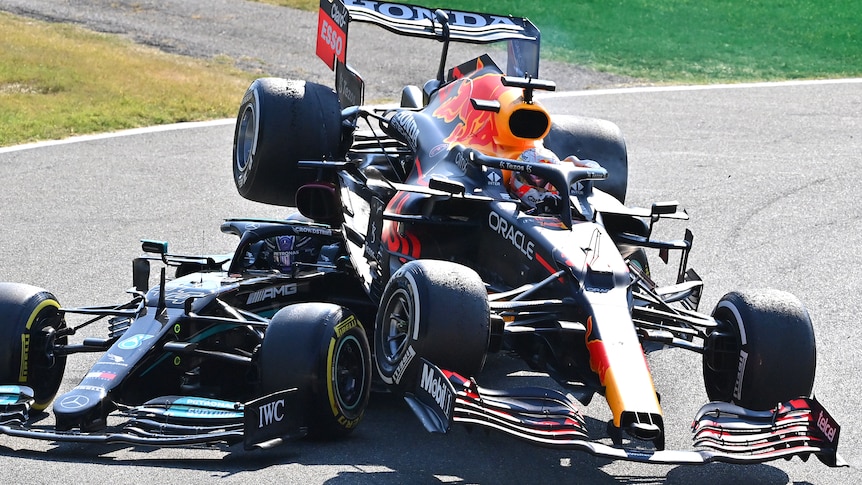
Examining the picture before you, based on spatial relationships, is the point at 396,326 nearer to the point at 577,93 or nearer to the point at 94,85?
the point at 577,93

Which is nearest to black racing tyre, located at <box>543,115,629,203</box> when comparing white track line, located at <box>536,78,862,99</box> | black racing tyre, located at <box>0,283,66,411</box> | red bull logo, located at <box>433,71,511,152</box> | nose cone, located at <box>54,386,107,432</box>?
red bull logo, located at <box>433,71,511,152</box>

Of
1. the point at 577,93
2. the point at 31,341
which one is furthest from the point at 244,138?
the point at 577,93

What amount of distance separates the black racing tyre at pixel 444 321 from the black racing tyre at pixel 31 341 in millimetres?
2628

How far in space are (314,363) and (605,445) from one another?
5.98ft

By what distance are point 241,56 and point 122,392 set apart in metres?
15.5

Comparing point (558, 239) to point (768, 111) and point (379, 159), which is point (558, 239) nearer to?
point (379, 159)

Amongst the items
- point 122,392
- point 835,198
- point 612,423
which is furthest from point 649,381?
point 835,198

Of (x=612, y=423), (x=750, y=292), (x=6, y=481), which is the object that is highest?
(x=750, y=292)

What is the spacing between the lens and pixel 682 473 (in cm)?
771

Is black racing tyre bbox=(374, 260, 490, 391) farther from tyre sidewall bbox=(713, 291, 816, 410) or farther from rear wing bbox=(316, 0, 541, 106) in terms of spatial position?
rear wing bbox=(316, 0, 541, 106)

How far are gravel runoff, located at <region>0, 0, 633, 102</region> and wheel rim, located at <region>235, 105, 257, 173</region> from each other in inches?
354

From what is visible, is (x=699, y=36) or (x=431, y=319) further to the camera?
(x=699, y=36)

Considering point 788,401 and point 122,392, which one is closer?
point 788,401

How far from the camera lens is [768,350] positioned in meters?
7.76
